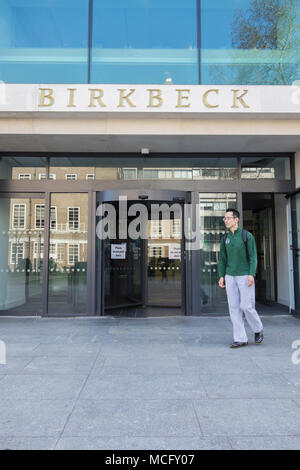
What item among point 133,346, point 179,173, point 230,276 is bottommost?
point 133,346

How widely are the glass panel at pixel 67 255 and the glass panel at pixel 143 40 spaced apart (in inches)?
110

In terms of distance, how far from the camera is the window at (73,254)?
295 inches

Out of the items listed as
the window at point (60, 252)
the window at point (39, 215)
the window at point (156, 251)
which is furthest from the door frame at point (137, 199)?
the window at point (156, 251)

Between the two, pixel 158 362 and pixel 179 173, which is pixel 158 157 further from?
pixel 158 362

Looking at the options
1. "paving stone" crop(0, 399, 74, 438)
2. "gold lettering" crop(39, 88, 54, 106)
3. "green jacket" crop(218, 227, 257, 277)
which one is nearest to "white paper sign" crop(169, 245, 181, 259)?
"green jacket" crop(218, 227, 257, 277)

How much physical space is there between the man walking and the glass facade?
3.63 metres

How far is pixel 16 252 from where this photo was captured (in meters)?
7.61

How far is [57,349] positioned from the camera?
4863 mm

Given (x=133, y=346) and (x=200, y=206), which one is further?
(x=200, y=206)

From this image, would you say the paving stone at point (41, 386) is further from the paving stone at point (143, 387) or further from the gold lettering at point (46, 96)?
the gold lettering at point (46, 96)

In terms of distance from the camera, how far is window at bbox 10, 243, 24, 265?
24.9 feet

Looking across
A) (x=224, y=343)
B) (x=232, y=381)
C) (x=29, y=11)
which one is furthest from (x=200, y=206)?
(x=29, y=11)

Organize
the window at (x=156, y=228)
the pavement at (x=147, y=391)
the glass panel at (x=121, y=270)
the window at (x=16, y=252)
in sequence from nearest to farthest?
1. the pavement at (x=147, y=391)
2. the window at (x=16, y=252)
3. the glass panel at (x=121, y=270)
4. the window at (x=156, y=228)
